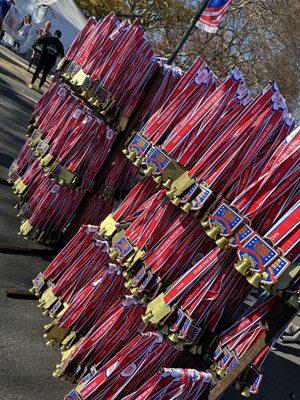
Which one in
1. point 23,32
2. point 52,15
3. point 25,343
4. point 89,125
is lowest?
point 25,343

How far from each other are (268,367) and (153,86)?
350 centimetres

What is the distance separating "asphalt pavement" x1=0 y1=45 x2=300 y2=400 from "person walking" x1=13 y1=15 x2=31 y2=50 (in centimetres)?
1329

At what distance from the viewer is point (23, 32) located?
21.0 meters

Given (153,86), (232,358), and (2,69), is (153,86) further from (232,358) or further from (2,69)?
(2,69)

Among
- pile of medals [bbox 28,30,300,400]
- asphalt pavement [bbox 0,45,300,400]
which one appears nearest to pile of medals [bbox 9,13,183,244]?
asphalt pavement [bbox 0,45,300,400]

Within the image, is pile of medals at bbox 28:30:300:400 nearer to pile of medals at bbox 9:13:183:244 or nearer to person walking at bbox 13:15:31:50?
pile of medals at bbox 9:13:183:244

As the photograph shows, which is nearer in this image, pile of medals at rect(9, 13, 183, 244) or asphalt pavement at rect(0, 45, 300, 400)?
asphalt pavement at rect(0, 45, 300, 400)

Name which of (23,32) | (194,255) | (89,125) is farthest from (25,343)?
(23,32)

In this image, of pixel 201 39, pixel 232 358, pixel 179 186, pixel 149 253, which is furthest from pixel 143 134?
pixel 201 39

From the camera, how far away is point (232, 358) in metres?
3.04

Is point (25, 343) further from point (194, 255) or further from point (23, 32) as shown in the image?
point (23, 32)

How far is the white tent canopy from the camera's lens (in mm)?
20562

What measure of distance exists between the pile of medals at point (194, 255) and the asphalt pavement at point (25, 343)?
0.56 feet

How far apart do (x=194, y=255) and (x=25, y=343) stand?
1584 millimetres
